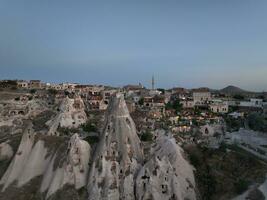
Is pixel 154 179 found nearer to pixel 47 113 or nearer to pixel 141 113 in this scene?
pixel 141 113

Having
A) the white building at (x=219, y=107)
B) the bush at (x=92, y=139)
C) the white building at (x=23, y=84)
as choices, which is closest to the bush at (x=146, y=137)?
the bush at (x=92, y=139)

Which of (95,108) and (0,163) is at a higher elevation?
(95,108)

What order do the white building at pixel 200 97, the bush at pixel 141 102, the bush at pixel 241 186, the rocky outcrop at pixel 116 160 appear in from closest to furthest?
the bush at pixel 241 186
the rocky outcrop at pixel 116 160
the bush at pixel 141 102
the white building at pixel 200 97

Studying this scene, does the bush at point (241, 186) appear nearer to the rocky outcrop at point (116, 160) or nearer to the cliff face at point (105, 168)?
the cliff face at point (105, 168)

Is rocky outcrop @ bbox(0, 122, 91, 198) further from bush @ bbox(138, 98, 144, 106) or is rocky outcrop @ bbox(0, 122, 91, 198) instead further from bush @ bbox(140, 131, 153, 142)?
bush @ bbox(138, 98, 144, 106)

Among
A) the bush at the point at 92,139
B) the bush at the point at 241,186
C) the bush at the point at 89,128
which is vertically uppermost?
the bush at the point at 89,128

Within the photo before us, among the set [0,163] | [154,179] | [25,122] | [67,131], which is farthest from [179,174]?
[25,122]

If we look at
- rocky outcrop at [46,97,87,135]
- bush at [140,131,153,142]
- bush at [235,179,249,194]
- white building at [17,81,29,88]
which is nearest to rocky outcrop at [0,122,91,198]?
rocky outcrop at [46,97,87,135]
